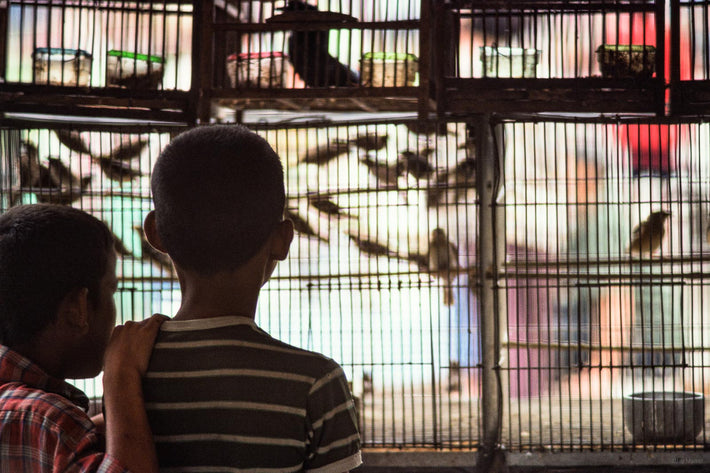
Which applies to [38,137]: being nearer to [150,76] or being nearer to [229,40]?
[150,76]

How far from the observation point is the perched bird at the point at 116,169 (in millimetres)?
1801

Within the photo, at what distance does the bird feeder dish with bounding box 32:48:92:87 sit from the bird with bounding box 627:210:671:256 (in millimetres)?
1167

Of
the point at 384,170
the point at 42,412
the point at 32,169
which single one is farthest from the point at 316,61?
the point at 42,412

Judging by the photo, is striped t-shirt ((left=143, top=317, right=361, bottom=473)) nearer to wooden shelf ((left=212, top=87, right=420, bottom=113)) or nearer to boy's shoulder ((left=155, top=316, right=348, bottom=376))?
boy's shoulder ((left=155, top=316, right=348, bottom=376))

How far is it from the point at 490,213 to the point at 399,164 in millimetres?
208

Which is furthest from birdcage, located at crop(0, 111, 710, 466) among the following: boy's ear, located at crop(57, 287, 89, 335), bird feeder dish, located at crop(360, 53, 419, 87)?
boy's ear, located at crop(57, 287, 89, 335)

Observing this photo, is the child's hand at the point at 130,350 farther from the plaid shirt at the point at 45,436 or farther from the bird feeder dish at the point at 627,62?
the bird feeder dish at the point at 627,62

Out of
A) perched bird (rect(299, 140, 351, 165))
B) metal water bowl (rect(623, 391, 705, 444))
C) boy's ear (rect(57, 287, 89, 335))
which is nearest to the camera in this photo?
boy's ear (rect(57, 287, 89, 335))

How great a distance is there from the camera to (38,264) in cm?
77

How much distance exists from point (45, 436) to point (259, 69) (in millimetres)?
1234

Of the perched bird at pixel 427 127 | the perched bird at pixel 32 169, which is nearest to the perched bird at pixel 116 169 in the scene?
the perched bird at pixel 32 169

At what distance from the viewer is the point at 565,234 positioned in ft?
5.78

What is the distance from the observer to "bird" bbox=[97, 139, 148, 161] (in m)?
1.81

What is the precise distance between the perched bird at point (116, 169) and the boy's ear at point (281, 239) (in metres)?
1.14
